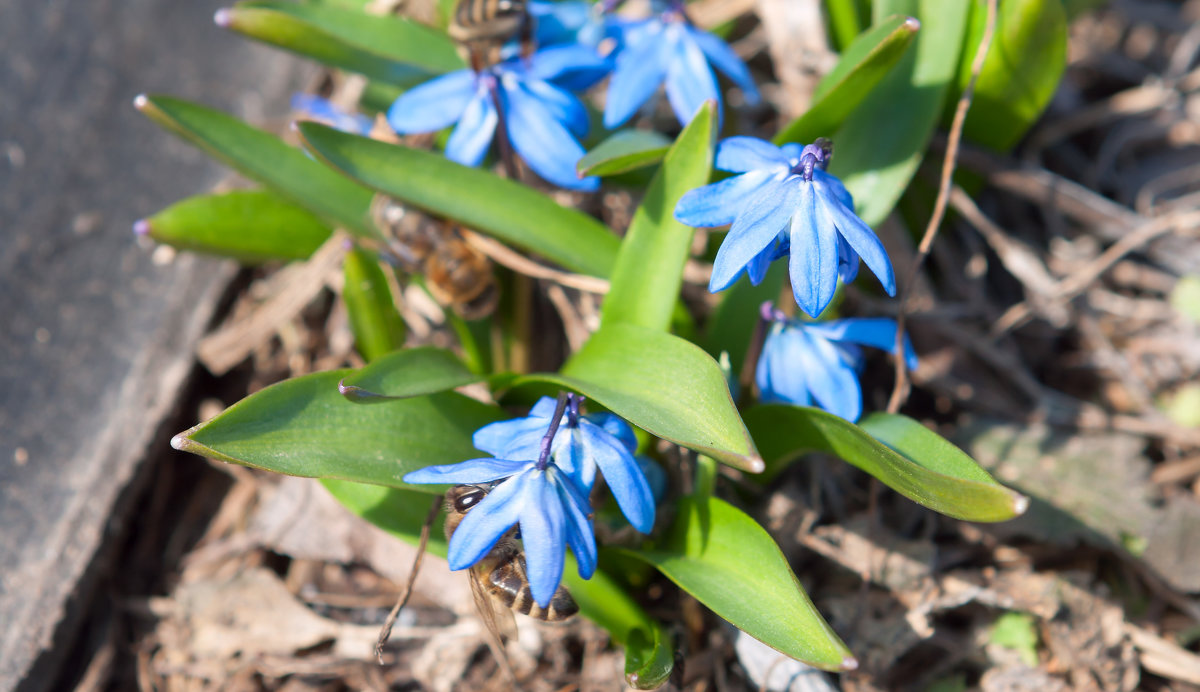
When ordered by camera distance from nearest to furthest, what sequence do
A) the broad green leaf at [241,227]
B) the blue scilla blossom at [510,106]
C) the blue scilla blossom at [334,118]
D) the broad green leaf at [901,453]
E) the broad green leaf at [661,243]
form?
the broad green leaf at [901,453]
the broad green leaf at [661,243]
the blue scilla blossom at [510,106]
the broad green leaf at [241,227]
the blue scilla blossom at [334,118]

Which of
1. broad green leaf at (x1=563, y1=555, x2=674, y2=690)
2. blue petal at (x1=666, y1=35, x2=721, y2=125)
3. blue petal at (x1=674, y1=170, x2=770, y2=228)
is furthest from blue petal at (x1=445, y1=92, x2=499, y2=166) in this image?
broad green leaf at (x1=563, y1=555, x2=674, y2=690)

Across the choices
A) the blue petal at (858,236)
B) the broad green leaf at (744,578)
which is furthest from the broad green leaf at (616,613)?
the blue petal at (858,236)

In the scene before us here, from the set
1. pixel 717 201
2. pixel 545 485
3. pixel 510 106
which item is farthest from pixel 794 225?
pixel 510 106

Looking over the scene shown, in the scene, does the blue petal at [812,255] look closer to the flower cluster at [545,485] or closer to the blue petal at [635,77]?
the flower cluster at [545,485]

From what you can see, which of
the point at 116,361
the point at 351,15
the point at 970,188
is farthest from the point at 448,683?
the point at 970,188

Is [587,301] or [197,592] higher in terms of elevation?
[587,301]

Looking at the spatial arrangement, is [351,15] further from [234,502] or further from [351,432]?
[234,502]

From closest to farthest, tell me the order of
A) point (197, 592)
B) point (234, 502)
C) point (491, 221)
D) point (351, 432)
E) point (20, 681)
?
1. point (351, 432)
2. point (491, 221)
3. point (20, 681)
4. point (197, 592)
5. point (234, 502)

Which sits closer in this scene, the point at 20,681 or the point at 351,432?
the point at 351,432

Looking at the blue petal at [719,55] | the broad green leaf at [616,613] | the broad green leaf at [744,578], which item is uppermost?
the blue petal at [719,55]
